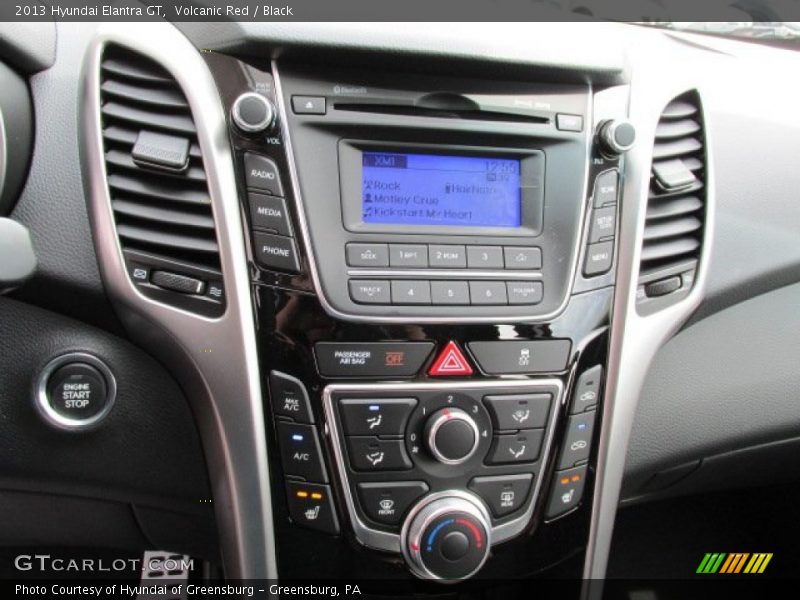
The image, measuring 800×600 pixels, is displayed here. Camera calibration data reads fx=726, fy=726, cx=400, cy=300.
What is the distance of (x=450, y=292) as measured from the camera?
902 mm

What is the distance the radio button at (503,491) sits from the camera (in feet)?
3.14

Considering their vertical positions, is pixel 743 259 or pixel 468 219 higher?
pixel 468 219

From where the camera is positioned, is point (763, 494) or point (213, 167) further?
point (763, 494)

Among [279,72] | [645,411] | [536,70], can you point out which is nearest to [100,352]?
[279,72]

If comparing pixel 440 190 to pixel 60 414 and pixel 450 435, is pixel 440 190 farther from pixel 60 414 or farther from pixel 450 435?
pixel 60 414

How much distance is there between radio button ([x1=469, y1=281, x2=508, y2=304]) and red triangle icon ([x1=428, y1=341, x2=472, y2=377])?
2.6 inches

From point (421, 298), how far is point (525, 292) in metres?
0.14

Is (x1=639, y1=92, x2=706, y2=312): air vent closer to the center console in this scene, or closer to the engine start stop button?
the center console

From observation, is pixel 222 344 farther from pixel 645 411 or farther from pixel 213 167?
pixel 645 411

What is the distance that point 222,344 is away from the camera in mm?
887

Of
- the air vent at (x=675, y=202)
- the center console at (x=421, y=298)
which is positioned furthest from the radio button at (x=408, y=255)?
the air vent at (x=675, y=202)

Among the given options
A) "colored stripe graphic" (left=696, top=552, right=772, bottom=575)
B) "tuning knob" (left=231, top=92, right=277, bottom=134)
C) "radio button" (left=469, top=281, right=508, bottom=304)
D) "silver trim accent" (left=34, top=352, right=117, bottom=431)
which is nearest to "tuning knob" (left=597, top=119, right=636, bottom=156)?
"radio button" (left=469, top=281, right=508, bottom=304)

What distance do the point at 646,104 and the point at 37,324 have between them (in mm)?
866

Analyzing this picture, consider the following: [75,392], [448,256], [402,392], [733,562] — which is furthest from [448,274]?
[733,562]
